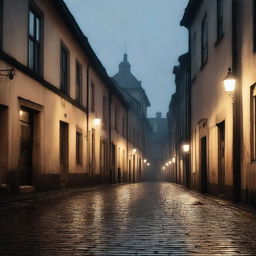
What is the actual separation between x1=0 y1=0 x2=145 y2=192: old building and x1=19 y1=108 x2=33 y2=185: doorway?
0.03 metres

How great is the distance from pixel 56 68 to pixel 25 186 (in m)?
5.56

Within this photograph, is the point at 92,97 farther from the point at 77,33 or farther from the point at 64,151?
the point at 64,151

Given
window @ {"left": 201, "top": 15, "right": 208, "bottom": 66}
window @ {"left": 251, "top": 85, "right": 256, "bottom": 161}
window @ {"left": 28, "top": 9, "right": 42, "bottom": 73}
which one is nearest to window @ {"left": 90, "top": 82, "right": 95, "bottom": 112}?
window @ {"left": 201, "top": 15, "right": 208, "bottom": 66}

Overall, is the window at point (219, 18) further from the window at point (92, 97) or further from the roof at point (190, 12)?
the window at point (92, 97)

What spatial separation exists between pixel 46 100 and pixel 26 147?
2054mm

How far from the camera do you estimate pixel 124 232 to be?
286 inches

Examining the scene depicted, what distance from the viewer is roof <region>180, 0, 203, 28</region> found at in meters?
21.6

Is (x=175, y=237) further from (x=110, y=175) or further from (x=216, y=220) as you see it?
(x=110, y=175)

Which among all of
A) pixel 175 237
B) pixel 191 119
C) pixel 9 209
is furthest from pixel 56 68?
pixel 175 237

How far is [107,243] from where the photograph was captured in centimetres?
621

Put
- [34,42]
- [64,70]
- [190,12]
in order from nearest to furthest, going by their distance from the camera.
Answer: [34,42]
[64,70]
[190,12]

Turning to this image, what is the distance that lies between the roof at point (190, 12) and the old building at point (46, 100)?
4.71m

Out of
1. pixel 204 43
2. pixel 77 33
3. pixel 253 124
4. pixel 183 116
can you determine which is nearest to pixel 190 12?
pixel 204 43

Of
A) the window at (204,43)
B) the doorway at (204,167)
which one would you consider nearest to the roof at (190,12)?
the window at (204,43)
